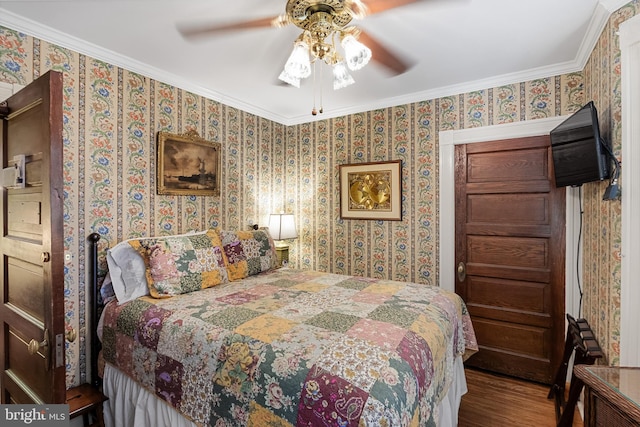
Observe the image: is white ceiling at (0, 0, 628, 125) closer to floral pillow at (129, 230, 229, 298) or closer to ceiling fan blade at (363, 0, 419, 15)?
ceiling fan blade at (363, 0, 419, 15)

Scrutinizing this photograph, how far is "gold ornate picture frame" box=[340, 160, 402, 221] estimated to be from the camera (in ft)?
10.3

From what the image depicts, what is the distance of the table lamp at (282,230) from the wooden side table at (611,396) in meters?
2.64

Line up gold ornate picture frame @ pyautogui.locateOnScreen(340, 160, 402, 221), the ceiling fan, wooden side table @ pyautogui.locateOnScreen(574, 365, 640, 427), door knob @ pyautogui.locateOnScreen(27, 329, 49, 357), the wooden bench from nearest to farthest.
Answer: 1. wooden side table @ pyautogui.locateOnScreen(574, 365, 640, 427)
2. door knob @ pyautogui.locateOnScreen(27, 329, 49, 357)
3. the ceiling fan
4. the wooden bench
5. gold ornate picture frame @ pyautogui.locateOnScreen(340, 160, 402, 221)

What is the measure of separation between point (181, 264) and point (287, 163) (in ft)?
6.85

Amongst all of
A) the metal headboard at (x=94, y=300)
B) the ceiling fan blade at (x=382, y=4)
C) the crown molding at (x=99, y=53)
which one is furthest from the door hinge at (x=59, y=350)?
the ceiling fan blade at (x=382, y=4)

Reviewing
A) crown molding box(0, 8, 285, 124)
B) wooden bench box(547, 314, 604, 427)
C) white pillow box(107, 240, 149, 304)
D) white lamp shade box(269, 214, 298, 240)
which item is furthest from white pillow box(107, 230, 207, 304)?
wooden bench box(547, 314, 604, 427)

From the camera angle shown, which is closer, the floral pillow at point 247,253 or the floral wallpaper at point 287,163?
the floral wallpaper at point 287,163

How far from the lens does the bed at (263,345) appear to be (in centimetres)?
116

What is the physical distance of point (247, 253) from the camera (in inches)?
106

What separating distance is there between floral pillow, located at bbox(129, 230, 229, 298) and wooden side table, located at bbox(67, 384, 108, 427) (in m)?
0.68

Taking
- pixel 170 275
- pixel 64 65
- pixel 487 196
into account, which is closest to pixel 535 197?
pixel 487 196

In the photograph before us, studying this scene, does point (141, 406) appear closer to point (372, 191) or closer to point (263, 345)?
point (263, 345)

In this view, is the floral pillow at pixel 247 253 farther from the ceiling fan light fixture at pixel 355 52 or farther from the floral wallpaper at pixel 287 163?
the ceiling fan light fixture at pixel 355 52

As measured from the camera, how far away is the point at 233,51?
7.23 ft
